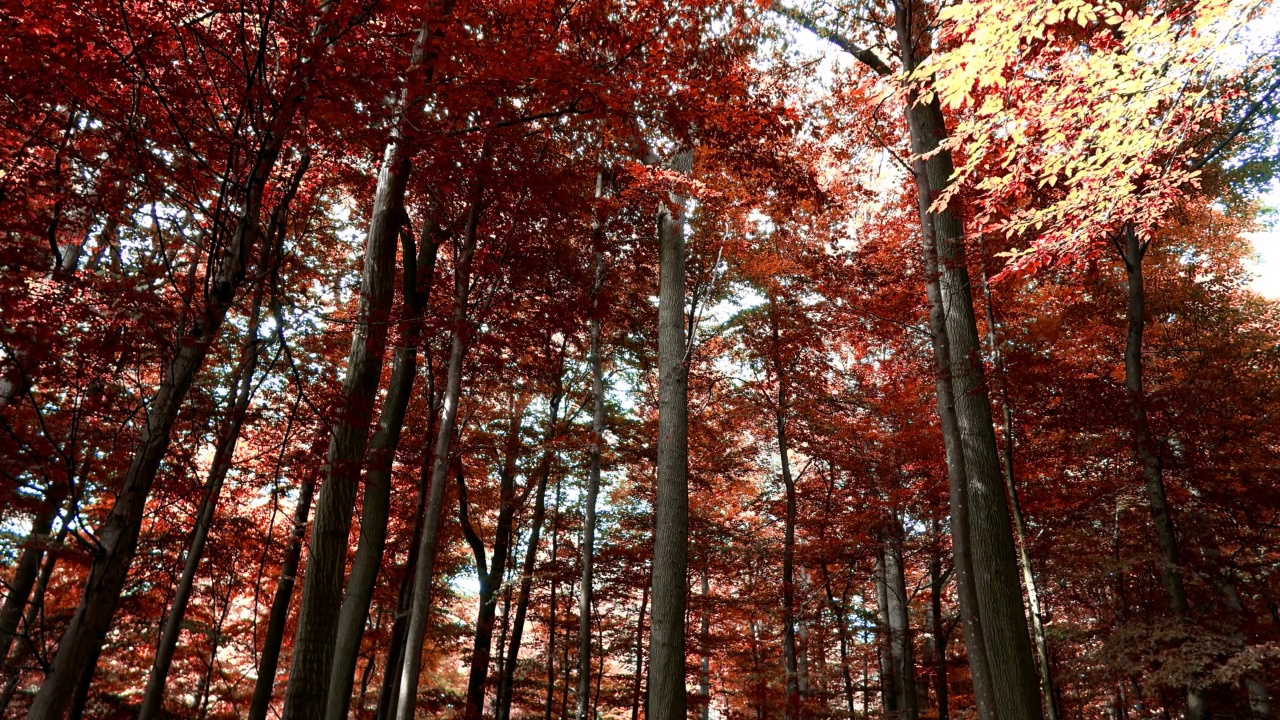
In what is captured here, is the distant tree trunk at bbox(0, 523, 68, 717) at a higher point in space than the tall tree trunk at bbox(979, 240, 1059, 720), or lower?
lower

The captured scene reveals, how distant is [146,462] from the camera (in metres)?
2.58

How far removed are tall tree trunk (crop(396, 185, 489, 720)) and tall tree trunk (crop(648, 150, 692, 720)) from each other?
7.16ft

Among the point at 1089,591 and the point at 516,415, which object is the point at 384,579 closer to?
the point at 516,415

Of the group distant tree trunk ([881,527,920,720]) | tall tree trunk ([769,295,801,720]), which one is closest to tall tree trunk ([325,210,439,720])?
tall tree trunk ([769,295,801,720])

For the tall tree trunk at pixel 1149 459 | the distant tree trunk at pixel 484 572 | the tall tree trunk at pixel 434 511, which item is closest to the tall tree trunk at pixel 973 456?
the tall tree trunk at pixel 1149 459

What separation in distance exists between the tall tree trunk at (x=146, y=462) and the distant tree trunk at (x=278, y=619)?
218 inches

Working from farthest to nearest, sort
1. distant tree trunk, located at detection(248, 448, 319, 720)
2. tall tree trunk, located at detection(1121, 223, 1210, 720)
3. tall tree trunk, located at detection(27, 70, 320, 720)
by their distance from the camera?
distant tree trunk, located at detection(248, 448, 319, 720)
tall tree trunk, located at detection(1121, 223, 1210, 720)
tall tree trunk, located at detection(27, 70, 320, 720)

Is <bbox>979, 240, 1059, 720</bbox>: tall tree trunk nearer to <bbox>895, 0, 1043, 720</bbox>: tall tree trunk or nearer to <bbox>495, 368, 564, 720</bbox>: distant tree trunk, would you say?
<bbox>895, 0, 1043, 720</bbox>: tall tree trunk

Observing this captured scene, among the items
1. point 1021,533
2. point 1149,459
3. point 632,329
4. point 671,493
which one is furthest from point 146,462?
point 1149,459

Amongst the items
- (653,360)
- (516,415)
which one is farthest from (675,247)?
(516,415)

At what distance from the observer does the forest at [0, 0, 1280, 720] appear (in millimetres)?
3802

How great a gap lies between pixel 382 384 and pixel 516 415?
2571mm

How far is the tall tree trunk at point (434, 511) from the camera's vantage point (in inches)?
218

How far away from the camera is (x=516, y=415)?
12125mm
